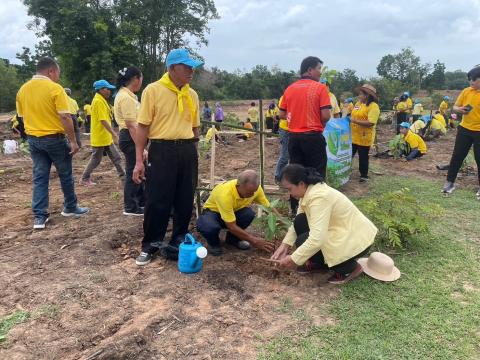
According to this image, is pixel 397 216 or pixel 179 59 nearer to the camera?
pixel 179 59

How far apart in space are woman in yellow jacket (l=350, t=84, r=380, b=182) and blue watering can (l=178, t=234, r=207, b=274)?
4.26 m

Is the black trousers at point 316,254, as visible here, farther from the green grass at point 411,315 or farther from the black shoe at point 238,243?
the black shoe at point 238,243

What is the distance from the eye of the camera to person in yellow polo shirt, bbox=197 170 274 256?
362 centimetres

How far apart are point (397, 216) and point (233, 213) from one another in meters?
1.70

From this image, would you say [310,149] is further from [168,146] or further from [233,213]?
[168,146]

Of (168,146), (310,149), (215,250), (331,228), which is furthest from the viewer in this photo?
(310,149)

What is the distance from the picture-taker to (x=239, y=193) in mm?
3746

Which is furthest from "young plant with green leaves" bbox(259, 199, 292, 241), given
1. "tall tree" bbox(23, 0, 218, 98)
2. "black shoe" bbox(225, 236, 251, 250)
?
"tall tree" bbox(23, 0, 218, 98)

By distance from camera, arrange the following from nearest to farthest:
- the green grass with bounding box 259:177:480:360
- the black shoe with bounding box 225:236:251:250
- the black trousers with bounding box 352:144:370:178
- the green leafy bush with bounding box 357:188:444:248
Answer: the green grass with bounding box 259:177:480:360 → the green leafy bush with bounding box 357:188:444:248 → the black shoe with bounding box 225:236:251:250 → the black trousers with bounding box 352:144:370:178

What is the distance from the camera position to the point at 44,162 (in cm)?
456

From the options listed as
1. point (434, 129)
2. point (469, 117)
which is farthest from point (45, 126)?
point (434, 129)

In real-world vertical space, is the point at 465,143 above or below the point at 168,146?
below

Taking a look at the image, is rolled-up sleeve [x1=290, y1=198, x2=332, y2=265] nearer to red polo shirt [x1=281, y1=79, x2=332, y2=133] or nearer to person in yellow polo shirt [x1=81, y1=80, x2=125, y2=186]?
red polo shirt [x1=281, y1=79, x2=332, y2=133]

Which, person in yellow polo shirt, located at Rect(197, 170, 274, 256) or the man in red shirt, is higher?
the man in red shirt
